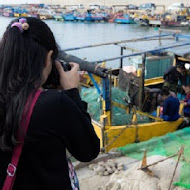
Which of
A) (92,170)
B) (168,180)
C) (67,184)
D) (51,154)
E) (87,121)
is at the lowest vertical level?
(92,170)

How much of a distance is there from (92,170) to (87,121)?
123 inches

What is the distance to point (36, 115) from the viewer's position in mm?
1134

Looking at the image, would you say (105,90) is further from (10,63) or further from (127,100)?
(10,63)

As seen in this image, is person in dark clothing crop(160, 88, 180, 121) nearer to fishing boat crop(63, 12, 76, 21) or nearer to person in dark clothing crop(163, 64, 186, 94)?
person in dark clothing crop(163, 64, 186, 94)

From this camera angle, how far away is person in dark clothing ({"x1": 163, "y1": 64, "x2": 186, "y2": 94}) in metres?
7.94

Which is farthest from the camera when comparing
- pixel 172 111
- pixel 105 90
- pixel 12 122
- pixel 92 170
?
pixel 172 111

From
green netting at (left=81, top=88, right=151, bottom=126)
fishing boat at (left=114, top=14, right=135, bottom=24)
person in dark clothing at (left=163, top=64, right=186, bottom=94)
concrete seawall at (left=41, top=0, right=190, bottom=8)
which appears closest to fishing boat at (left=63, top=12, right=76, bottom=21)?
fishing boat at (left=114, top=14, right=135, bottom=24)

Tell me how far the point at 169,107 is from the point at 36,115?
4.96m

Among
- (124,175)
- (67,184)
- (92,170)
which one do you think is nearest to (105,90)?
(92,170)

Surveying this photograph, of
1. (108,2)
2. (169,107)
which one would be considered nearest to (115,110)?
(169,107)

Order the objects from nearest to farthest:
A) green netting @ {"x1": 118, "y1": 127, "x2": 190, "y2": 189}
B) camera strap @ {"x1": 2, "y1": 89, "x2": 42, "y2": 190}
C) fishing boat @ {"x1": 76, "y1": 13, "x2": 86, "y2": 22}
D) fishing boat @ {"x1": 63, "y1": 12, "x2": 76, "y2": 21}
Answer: camera strap @ {"x1": 2, "y1": 89, "x2": 42, "y2": 190}
green netting @ {"x1": 118, "y1": 127, "x2": 190, "y2": 189}
fishing boat @ {"x1": 76, "y1": 13, "x2": 86, "y2": 22}
fishing boat @ {"x1": 63, "y1": 12, "x2": 76, "y2": 21}

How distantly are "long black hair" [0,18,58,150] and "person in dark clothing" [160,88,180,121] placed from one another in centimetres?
481

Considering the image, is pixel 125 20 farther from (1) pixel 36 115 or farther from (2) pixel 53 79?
(1) pixel 36 115

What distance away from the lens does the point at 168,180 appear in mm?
3354
